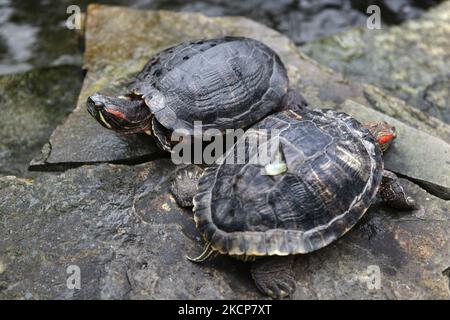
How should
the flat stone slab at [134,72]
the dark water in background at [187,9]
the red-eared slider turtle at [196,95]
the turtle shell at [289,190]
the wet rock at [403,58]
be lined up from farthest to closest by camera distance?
the dark water in background at [187,9] → the wet rock at [403,58] → the flat stone slab at [134,72] → the red-eared slider turtle at [196,95] → the turtle shell at [289,190]

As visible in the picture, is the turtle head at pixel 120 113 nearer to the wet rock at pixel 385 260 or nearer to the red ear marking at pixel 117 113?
the red ear marking at pixel 117 113

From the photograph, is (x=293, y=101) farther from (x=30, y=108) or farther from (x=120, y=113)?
(x=30, y=108)

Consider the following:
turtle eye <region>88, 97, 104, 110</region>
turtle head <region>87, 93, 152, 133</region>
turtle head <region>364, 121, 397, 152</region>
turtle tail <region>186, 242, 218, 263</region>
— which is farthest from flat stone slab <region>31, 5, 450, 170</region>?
turtle tail <region>186, 242, 218, 263</region>

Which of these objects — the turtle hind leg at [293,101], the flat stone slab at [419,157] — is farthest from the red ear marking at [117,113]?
the flat stone slab at [419,157]

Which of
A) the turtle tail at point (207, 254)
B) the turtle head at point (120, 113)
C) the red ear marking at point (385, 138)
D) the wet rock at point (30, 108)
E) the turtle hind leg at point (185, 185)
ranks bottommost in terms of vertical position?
the wet rock at point (30, 108)

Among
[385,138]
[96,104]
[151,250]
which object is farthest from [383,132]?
[96,104]
